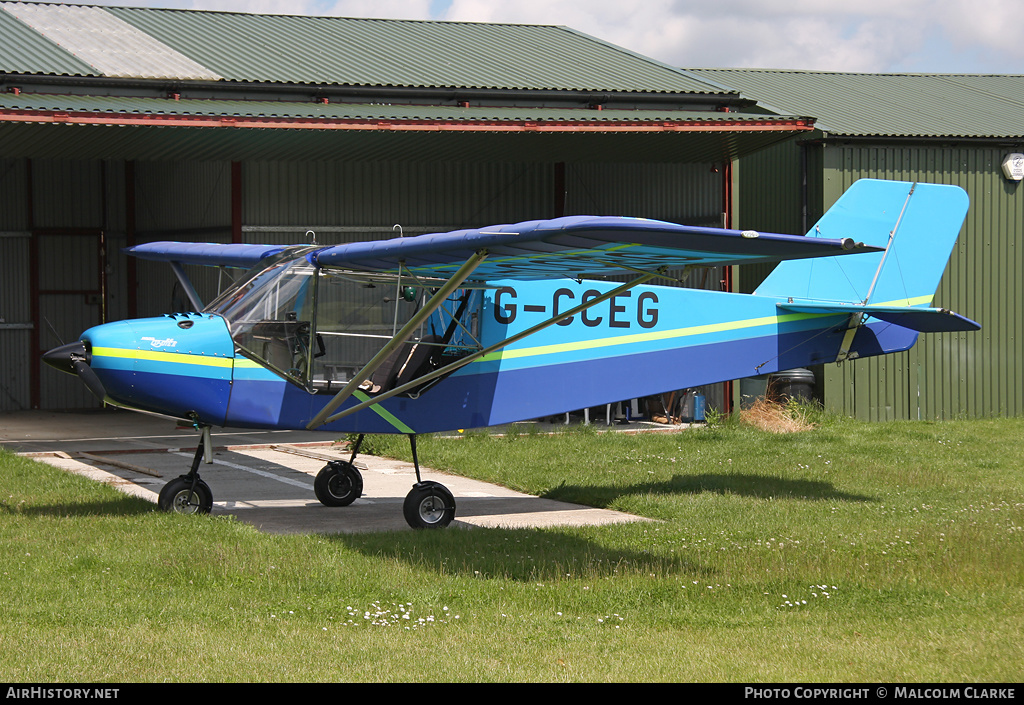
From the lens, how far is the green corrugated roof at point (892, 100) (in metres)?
20.0

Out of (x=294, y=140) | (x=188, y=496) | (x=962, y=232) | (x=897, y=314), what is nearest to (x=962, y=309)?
(x=962, y=232)

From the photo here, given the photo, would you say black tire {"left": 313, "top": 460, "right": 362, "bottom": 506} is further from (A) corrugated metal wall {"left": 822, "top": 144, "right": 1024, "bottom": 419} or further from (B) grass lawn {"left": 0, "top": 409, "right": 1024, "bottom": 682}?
(A) corrugated metal wall {"left": 822, "top": 144, "right": 1024, "bottom": 419}

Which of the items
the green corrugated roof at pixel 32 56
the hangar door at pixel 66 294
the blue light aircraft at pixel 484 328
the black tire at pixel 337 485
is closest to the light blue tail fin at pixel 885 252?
the blue light aircraft at pixel 484 328

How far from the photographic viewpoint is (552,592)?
23.8 ft

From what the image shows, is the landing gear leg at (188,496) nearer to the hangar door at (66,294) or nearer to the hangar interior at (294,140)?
the hangar interior at (294,140)

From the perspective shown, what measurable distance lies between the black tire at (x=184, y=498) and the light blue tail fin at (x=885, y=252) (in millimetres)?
5924

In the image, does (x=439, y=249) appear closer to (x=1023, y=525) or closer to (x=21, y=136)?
(x=1023, y=525)

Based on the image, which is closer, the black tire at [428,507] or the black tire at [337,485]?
the black tire at [428,507]

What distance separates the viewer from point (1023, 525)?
931 cm

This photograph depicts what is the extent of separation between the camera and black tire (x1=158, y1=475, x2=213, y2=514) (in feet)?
32.2

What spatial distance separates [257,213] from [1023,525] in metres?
12.6

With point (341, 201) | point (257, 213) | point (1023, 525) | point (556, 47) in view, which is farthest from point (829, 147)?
point (1023, 525)

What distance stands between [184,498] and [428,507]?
7.14 ft
